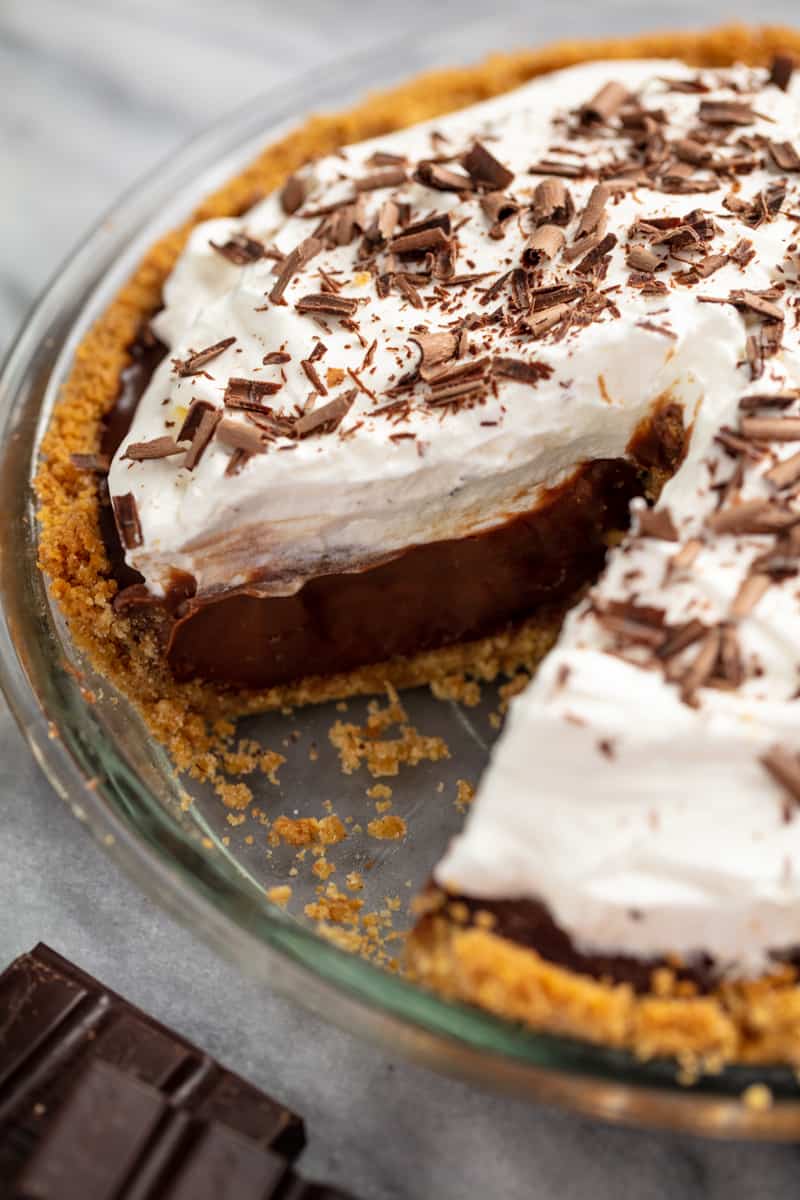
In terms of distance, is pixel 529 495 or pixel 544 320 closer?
pixel 544 320

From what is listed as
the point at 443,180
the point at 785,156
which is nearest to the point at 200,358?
the point at 443,180

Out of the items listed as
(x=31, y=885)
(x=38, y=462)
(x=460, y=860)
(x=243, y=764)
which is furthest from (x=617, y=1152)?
(x=38, y=462)

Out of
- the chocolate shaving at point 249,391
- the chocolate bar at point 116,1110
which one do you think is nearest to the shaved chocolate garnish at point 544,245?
the chocolate shaving at point 249,391

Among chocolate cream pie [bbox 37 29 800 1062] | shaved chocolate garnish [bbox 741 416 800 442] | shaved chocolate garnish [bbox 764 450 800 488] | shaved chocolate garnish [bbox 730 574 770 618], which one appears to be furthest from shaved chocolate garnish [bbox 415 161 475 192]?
shaved chocolate garnish [bbox 730 574 770 618]

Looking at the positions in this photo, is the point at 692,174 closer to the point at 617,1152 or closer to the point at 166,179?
the point at 166,179

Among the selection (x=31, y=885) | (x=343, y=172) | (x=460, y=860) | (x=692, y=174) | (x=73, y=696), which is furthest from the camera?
(x=343, y=172)

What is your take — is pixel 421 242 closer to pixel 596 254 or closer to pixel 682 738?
pixel 596 254
